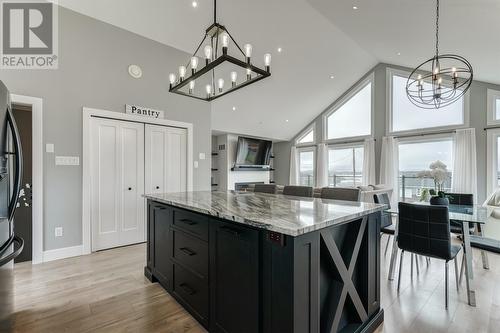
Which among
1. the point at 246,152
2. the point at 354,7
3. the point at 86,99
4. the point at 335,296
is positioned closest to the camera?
the point at 335,296

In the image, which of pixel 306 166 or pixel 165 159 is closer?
pixel 165 159

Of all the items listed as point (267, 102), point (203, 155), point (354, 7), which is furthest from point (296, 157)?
point (354, 7)

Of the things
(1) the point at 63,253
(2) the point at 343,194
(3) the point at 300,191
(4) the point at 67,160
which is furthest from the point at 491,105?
(1) the point at 63,253

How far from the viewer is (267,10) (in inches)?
161

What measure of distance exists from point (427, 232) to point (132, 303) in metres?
2.84

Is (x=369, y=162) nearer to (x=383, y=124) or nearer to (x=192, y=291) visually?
(x=383, y=124)

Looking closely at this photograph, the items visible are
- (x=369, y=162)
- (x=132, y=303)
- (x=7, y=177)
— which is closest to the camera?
(x=7, y=177)

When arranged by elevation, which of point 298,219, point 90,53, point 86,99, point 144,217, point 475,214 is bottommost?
point 144,217

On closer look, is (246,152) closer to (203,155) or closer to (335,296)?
(203,155)

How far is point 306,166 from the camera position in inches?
358

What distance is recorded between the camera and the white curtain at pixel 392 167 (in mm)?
6641

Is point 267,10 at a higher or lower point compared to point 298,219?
higher

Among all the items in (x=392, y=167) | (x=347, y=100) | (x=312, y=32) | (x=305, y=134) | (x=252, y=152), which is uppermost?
(x=312, y=32)

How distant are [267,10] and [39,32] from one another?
335 centimetres
